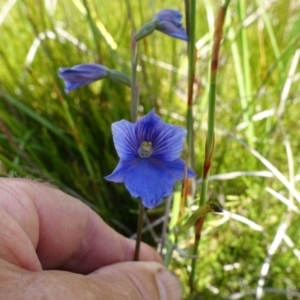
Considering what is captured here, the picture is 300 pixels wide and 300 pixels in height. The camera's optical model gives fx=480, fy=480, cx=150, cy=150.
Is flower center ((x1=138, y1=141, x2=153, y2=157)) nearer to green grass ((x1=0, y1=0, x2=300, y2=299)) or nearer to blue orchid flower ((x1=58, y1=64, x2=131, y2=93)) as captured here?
blue orchid flower ((x1=58, y1=64, x2=131, y2=93))

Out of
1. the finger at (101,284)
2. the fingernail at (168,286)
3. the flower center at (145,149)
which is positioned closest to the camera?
the finger at (101,284)

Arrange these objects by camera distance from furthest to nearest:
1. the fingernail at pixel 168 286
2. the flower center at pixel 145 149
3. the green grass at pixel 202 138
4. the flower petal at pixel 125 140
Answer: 1. the green grass at pixel 202 138
2. the fingernail at pixel 168 286
3. the flower center at pixel 145 149
4. the flower petal at pixel 125 140

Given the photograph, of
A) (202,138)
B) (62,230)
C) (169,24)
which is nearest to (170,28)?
(169,24)

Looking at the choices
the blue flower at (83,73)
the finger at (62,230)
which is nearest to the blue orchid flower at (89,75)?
the blue flower at (83,73)

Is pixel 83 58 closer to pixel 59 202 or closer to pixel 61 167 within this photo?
pixel 61 167

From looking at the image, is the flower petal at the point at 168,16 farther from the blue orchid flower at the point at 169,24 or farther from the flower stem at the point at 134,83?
the flower stem at the point at 134,83

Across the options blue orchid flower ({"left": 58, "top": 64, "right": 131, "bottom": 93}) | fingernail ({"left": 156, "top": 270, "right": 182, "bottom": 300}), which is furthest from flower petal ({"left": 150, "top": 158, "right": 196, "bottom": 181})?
fingernail ({"left": 156, "top": 270, "right": 182, "bottom": 300})
